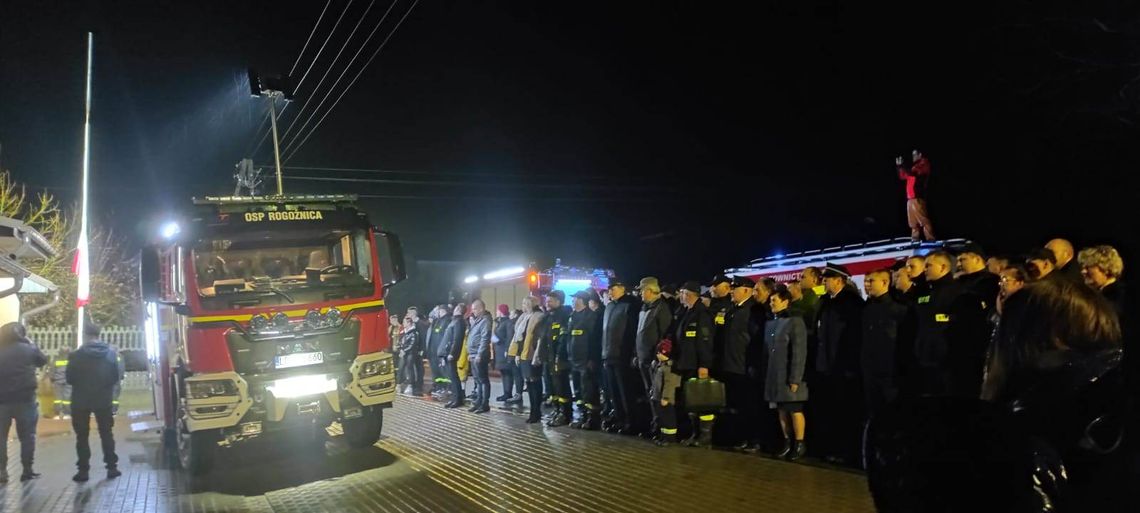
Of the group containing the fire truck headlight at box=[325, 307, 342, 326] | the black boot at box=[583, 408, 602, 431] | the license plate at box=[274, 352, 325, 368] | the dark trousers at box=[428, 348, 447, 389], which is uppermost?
the fire truck headlight at box=[325, 307, 342, 326]

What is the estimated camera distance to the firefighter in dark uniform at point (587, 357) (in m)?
10.9

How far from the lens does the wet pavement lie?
7.00 meters

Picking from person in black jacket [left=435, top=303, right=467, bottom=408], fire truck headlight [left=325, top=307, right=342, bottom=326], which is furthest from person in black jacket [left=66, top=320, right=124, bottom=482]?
person in black jacket [left=435, top=303, right=467, bottom=408]

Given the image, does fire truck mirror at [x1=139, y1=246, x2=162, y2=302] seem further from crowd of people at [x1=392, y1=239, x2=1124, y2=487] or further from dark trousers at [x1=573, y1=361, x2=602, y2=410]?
dark trousers at [x1=573, y1=361, x2=602, y2=410]

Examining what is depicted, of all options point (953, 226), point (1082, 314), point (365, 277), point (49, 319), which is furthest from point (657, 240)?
point (1082, 314)

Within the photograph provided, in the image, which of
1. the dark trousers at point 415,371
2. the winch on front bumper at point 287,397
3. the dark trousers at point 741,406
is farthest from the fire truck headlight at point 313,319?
the dark trousers at point 415,371

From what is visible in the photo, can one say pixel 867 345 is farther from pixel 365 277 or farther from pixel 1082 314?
pixel 365 277

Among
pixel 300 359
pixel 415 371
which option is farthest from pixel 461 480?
pixel 415 371

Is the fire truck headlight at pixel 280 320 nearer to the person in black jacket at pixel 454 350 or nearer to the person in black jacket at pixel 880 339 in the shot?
the person in black jacket at pixel 454 350

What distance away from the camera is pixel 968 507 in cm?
167

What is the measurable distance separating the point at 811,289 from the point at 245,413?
6.29m

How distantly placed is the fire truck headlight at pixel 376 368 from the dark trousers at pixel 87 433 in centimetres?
285

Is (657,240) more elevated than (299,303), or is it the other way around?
(657,240)

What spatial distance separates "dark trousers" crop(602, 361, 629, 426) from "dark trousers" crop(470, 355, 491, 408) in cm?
287
